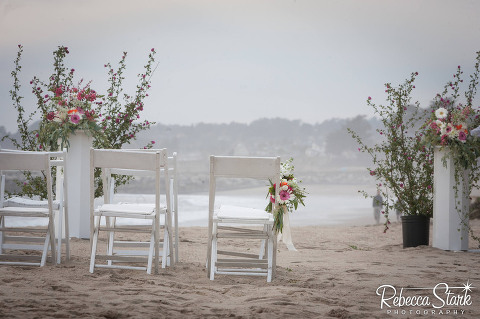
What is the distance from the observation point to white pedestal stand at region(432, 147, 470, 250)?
6.09 m

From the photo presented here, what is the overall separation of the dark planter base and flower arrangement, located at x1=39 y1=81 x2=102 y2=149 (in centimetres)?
361

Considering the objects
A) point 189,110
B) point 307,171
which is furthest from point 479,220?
point 189,110

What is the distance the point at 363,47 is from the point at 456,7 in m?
13.9

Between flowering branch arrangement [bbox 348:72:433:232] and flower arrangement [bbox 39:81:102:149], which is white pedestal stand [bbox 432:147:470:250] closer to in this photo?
flowering branch arrangement [bbox 348:72:433:232]

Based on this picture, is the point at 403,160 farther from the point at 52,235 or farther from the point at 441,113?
the point at 52,235

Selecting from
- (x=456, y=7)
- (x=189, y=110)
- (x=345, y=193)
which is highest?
(x=456, y=7)

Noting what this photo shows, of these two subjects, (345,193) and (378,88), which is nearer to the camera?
(345,193)

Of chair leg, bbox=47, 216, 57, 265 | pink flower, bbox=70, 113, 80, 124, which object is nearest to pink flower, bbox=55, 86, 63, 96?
pink flower, bbox=70, 113, 80, 124

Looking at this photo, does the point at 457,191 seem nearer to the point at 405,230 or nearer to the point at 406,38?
the point at 405,230

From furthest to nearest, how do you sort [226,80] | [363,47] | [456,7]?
1. [226,80]
2. [363,47]
3. [456,7]

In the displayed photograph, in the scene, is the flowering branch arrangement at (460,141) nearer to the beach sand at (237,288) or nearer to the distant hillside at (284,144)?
the beach sand at (237,288)

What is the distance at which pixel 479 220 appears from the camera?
10047 millimetres

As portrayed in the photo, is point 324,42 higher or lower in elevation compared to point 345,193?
higher

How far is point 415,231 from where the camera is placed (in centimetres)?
648
